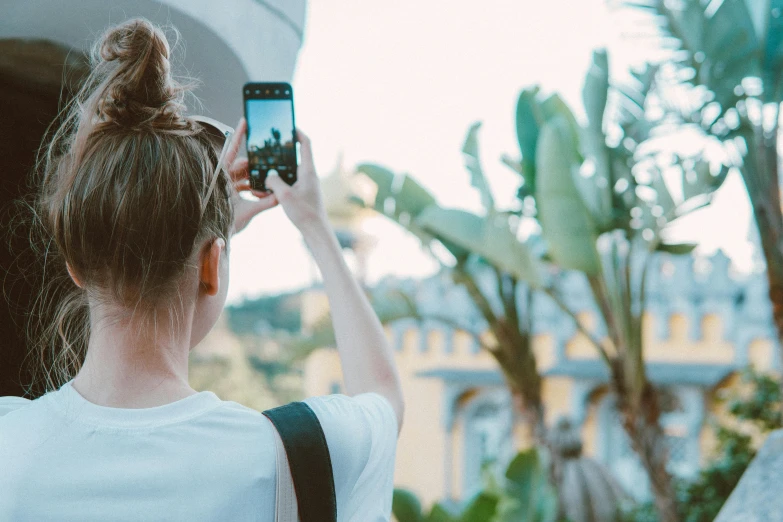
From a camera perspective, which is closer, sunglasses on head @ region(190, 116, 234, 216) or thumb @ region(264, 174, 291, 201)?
sunglasses on head @ region(190, 116, 234, 216)

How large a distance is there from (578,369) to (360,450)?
6.79 metres

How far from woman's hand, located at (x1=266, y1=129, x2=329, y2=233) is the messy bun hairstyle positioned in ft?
0.41

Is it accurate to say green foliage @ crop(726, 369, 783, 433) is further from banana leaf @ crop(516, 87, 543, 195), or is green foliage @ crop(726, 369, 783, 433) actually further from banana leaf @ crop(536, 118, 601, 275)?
banana leaf @ crop(516, 87, 543, 195)

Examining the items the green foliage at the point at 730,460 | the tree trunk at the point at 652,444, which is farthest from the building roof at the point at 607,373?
the tree trunk at the point at 652,444

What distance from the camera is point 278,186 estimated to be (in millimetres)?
800

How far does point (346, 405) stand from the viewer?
0.63 meters

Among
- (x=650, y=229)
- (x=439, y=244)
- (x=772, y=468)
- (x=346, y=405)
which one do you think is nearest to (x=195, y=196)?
(x=346, y=405)

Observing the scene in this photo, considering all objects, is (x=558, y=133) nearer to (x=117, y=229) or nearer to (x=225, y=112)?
(x=225, y=112)

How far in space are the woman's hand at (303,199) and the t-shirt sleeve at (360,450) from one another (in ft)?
0.70

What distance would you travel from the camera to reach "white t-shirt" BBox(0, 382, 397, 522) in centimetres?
54

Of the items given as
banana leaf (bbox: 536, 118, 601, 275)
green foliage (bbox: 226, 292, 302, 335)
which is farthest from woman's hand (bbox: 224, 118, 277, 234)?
green foliage (bbox: 226, 292, 302, 335)

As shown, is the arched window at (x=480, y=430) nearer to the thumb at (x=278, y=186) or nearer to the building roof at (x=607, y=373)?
the building roof at (x=607, y=373)

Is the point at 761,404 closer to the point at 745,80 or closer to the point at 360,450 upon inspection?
the point at 745,80

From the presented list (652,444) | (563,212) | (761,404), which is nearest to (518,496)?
(652,444)
